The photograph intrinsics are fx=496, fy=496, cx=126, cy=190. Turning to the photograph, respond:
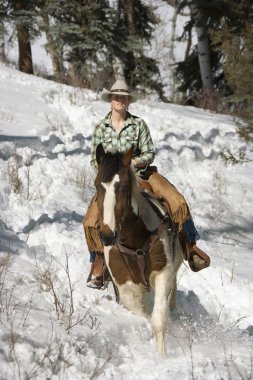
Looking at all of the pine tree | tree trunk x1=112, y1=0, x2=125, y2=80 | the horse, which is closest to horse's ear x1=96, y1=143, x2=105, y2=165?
the horse

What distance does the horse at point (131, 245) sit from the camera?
4105 mm

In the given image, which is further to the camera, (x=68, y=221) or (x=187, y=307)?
(x=68, y=221)

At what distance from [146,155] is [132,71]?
582 inches

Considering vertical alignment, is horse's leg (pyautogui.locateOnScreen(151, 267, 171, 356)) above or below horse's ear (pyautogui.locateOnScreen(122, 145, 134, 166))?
below

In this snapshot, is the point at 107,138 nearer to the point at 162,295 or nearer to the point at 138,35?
the point at 162,295

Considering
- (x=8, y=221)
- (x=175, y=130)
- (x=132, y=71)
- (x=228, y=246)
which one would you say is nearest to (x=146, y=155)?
(x=8, y=221)

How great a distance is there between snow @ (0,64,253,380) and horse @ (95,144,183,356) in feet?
0.95

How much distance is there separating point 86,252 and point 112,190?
306 cm

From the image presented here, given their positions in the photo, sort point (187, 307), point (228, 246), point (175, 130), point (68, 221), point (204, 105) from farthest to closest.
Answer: point (204, 105)
point (175, 130)
point (228, 246)
point (68, 221)
point (187, 307)

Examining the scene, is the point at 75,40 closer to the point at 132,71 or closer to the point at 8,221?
the point at 132,71

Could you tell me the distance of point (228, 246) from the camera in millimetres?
9258

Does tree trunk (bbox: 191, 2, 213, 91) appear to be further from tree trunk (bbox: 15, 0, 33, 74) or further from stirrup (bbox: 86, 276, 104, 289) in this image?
stirrup (bbox: 86, 276, 104, 289)

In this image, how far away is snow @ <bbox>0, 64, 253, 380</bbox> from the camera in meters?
3.87

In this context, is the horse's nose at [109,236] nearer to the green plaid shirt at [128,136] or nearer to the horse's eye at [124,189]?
the horse's eye at [124,189]
